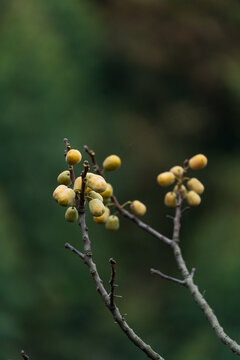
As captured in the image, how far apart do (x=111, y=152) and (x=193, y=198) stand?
9.32ft

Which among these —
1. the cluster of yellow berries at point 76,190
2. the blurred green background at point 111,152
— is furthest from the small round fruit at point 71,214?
the blurred green background at point 111,152

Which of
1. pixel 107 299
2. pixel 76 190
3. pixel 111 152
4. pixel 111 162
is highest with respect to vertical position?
pixel 111 152

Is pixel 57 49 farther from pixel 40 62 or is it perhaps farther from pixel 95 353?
pixel 95 353

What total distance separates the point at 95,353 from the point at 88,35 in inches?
86.9

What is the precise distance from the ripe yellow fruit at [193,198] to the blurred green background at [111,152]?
1802 millimetres

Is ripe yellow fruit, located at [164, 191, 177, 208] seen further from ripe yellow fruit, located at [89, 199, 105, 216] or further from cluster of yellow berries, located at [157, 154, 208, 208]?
ripe yellow fruit, located at [89, 199, 105, 216]

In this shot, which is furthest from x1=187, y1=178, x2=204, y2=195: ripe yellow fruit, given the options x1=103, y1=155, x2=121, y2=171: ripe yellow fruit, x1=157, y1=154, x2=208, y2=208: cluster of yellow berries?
x1=103, y1=155, x2=121, y2=171: ripe yellow fruit

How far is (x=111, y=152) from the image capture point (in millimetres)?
3641

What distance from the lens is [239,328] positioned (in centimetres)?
257

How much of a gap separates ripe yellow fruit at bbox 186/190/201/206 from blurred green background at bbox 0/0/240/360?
70.9 inches

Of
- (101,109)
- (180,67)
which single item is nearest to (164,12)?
(180,67)

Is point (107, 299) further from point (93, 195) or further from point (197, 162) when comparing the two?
point (197, 162)

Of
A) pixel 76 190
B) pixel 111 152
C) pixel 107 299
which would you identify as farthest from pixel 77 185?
pixel 111 152

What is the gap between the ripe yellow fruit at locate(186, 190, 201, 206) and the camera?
80 centimetres
